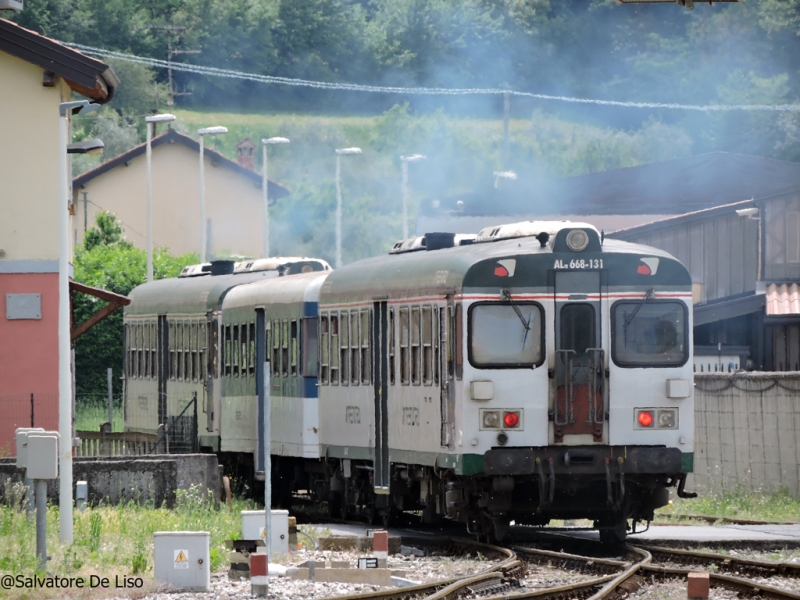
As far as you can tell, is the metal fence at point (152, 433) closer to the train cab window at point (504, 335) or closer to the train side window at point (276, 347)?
the train side window at point (276, 347)

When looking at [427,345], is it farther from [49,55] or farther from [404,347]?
[49,55]

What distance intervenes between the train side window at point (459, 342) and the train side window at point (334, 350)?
14.4 ft

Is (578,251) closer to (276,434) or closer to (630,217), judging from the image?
(276,434)

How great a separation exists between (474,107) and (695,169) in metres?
52.8

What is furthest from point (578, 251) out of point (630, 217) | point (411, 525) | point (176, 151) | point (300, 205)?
point (300, 205)

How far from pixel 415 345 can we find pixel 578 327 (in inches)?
82.1

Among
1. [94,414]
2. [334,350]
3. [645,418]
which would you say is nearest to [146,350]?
[334,350]

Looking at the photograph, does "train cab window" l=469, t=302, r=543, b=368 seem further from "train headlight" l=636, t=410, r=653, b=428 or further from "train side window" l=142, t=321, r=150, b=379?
"train side window" l=142, t=321, r=150, b=379

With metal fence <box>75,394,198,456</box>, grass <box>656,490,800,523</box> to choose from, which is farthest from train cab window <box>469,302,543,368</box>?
metal fence <box>75,394,198,456</box>

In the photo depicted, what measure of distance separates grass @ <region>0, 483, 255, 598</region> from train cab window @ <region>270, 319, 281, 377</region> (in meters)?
3.18

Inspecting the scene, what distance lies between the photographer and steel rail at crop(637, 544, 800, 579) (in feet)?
47.7

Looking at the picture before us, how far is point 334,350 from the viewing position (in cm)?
2173

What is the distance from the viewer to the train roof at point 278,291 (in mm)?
22781

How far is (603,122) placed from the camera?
108000 mm
